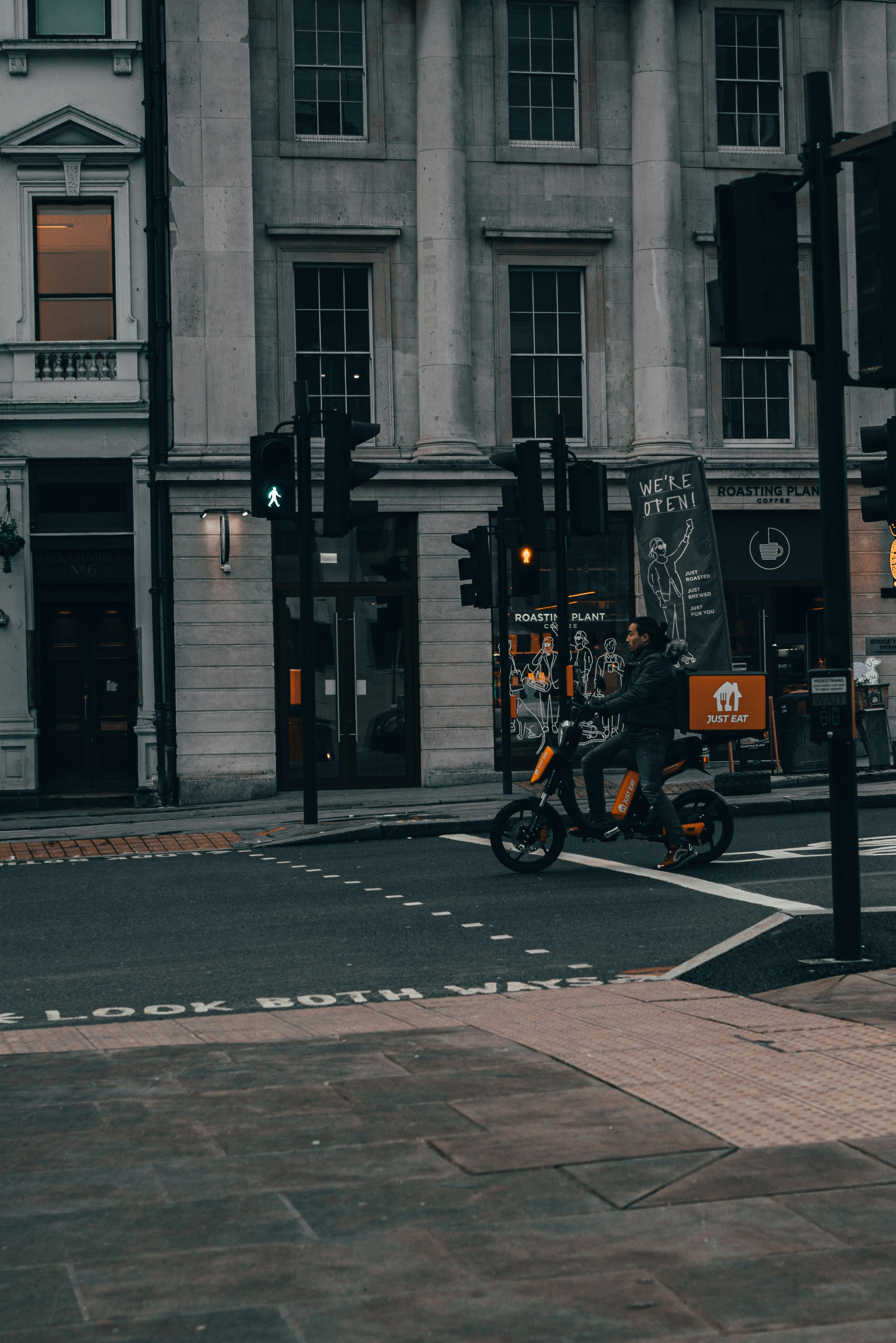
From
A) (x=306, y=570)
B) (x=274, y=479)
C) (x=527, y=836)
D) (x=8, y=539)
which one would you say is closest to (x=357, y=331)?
(x=8, y=539)

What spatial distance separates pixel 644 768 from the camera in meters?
12.5

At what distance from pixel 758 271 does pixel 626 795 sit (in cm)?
550

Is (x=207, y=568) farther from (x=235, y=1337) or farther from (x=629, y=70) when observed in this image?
(x=235, y=1337)

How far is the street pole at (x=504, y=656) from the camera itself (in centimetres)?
1892

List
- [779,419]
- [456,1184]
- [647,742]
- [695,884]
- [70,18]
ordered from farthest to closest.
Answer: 1. [779,419]
2. [70,18]
3. [647,742]
4. [695,884]
5. [456,1184]

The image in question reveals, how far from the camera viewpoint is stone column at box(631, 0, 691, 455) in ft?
74.7

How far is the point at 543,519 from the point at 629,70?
9014 millimetres

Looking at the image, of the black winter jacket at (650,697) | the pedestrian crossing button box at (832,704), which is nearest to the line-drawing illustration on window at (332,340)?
the black winter jacket at (650,697)

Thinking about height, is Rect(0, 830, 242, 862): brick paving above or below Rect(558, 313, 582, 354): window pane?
below

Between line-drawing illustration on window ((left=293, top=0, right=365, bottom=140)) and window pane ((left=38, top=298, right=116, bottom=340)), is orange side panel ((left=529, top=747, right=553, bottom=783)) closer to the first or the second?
window pane ((left=38, top=298, right=116, bottom=340))

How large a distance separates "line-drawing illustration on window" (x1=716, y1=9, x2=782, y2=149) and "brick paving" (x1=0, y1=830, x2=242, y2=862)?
13.3 m

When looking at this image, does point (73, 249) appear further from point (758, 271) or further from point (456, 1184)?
point (456, 1184)

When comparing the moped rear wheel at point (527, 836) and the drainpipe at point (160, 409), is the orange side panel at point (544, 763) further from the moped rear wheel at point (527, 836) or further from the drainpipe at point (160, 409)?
the drainpipe at point (160, 409)

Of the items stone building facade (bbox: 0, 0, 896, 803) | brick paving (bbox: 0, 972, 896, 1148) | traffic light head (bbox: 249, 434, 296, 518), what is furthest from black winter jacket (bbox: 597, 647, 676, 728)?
stone building facade (bbox: 0, 0, 896, 803)
